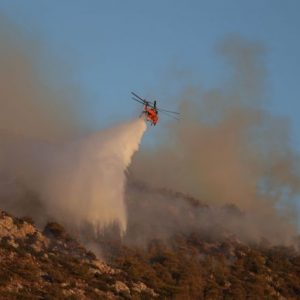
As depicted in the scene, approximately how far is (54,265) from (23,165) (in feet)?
159

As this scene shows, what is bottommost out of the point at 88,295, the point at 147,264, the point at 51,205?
the point at 88,295

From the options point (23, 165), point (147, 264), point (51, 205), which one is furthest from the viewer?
point (23, 165)

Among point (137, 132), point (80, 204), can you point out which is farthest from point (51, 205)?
point (137, 132)

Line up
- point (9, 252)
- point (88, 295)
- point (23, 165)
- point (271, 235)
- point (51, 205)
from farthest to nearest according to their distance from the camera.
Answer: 1. point (271, 235)
2. point (23, 165)
3. point (51, 205)
4. point (9, 252)
5. point (88, 295)

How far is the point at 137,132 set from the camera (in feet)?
367

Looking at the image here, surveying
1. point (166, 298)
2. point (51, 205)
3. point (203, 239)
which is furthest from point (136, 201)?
point (166, 298)

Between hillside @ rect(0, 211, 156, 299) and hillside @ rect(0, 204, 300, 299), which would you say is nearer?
hillside @ rect(0, 211, 156, 299)

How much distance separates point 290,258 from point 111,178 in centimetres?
3383

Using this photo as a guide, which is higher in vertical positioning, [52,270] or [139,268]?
[139,268]

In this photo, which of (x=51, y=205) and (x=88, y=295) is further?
(x=51, y=205)

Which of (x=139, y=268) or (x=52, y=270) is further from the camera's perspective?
(x=139, y=268)

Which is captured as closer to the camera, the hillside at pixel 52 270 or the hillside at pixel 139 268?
the hillside at pixel 52 270

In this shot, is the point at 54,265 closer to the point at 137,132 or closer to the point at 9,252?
the point at 9,252

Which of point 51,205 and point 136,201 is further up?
point 136,201
